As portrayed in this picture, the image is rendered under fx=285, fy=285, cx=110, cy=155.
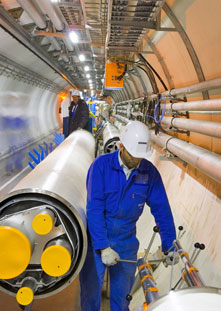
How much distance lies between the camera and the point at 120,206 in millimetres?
1996

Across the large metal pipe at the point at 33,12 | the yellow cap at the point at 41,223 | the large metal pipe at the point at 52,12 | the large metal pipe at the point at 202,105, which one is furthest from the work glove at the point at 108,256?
the large metal pipe at the point at 33,12

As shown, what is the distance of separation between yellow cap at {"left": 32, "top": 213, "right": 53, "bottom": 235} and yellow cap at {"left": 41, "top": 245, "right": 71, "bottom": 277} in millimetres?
109

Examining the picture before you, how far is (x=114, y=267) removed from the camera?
85.4 inches

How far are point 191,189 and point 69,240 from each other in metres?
1.55

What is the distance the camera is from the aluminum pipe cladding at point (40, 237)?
1.58 m

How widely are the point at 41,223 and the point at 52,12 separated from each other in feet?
9.22

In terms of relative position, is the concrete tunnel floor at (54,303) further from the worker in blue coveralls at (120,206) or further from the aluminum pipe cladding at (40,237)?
the aluminum pipe cladding at (40,237)

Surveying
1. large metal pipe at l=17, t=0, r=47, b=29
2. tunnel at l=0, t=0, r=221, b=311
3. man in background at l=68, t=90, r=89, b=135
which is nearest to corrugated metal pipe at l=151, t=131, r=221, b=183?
tunnel at l=0, t=0, r=221, b=311

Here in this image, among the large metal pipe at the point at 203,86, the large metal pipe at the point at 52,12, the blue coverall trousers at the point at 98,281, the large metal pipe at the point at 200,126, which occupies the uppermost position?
the large metal pipe at the point at 52,12

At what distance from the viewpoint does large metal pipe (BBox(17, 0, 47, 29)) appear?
329 cm

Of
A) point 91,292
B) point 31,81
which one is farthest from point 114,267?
point 31,81

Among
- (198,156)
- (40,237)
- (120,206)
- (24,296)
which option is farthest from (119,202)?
(24,296)

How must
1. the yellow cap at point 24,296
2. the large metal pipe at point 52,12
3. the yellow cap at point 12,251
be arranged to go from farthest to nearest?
1. the large metal pipe at point 52,12
2. the yellow cap at point 24,296
3. the yellow cap at point 12,251

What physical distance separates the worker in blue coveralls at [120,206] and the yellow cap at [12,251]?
520mm
